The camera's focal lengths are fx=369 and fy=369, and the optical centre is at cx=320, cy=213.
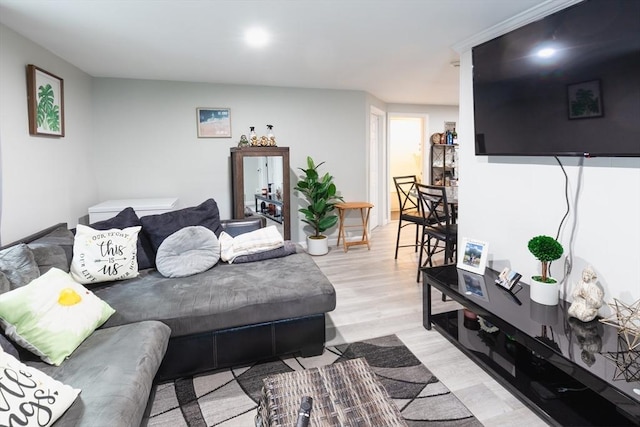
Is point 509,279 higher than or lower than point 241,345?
higher

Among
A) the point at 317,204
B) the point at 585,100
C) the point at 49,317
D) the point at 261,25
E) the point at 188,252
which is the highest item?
the point at 261,25

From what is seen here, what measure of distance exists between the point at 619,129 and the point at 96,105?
4854mm

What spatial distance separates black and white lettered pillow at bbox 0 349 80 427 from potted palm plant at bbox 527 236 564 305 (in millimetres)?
2359

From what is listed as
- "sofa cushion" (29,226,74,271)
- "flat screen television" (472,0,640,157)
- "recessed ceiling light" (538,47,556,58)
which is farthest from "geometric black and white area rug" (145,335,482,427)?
"recessed ceiling light" (538,47,556,58)

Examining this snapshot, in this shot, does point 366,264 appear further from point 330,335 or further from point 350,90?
point 350,90

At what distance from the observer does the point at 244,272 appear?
262cm

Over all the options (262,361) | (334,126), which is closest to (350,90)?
(334,126)

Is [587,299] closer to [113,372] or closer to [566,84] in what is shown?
[566,84]

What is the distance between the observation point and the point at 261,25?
2.69 meters

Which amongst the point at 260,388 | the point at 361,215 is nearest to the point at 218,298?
the point at 260,388

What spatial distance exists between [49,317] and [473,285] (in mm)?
2401

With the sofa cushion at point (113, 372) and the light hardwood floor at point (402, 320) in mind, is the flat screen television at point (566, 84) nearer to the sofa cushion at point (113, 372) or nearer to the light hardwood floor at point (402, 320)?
the light hardwood floor at point (402, 320)

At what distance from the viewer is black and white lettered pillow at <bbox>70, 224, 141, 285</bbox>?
7.75 ft

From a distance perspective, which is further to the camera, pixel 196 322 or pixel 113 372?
pixel 196 322
